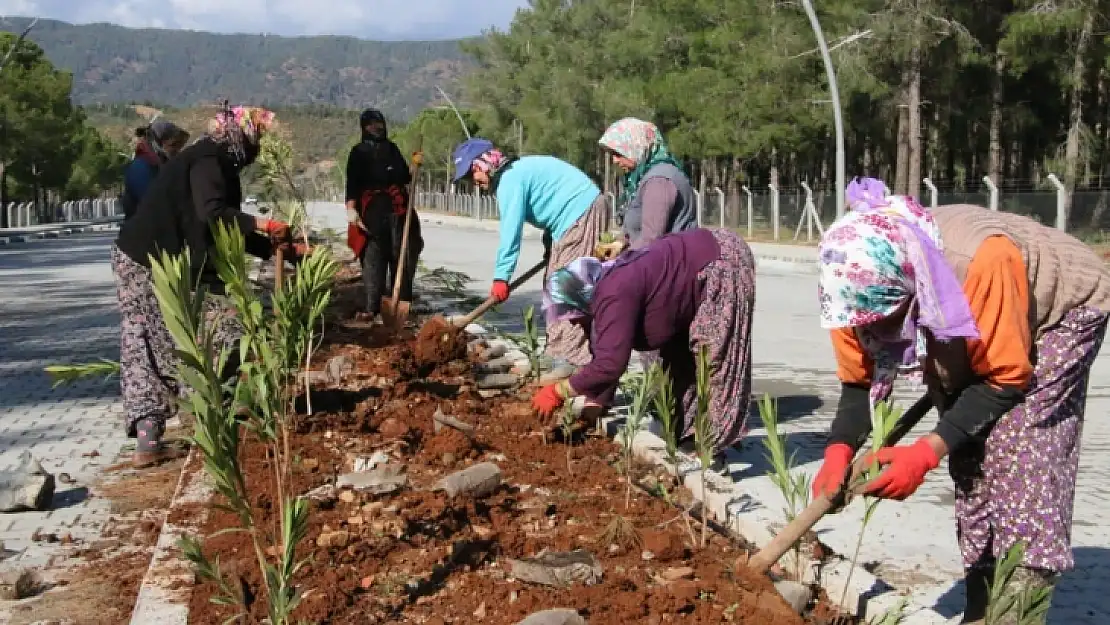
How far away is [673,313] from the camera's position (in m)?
4.81

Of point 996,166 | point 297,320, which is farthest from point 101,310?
point 996,166

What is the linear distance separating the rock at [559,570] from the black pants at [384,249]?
6020 mm

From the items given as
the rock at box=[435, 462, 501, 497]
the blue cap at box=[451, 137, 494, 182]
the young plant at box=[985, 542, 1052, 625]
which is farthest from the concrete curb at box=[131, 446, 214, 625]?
the blue cap at box=[451, 137, 494, 182]

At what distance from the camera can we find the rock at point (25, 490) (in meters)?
5.04

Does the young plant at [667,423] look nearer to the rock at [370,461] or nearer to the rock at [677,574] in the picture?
the rock at [677,574]

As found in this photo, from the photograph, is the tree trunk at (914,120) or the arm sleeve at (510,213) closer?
the arm sleeve at (510,213)

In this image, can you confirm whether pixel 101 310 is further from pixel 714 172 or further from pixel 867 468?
pixel 714 172

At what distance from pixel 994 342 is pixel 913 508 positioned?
228 centimetres

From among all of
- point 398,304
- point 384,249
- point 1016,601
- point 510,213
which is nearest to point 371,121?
point 384,249

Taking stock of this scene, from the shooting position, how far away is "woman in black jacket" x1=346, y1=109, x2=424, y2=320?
9.62 m

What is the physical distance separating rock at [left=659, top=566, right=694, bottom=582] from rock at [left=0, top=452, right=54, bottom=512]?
291cm

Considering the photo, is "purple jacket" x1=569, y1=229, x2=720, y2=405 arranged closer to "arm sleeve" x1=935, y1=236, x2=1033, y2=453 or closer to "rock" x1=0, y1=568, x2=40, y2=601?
"arm sleeve" x1=935, y1=236, x2=1033, y2=453

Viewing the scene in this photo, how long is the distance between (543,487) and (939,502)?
1.75 meters

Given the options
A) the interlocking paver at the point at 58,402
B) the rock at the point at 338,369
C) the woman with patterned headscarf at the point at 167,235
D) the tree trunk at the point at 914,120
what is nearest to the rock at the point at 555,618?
the interlocking paver at the point at 58,402
